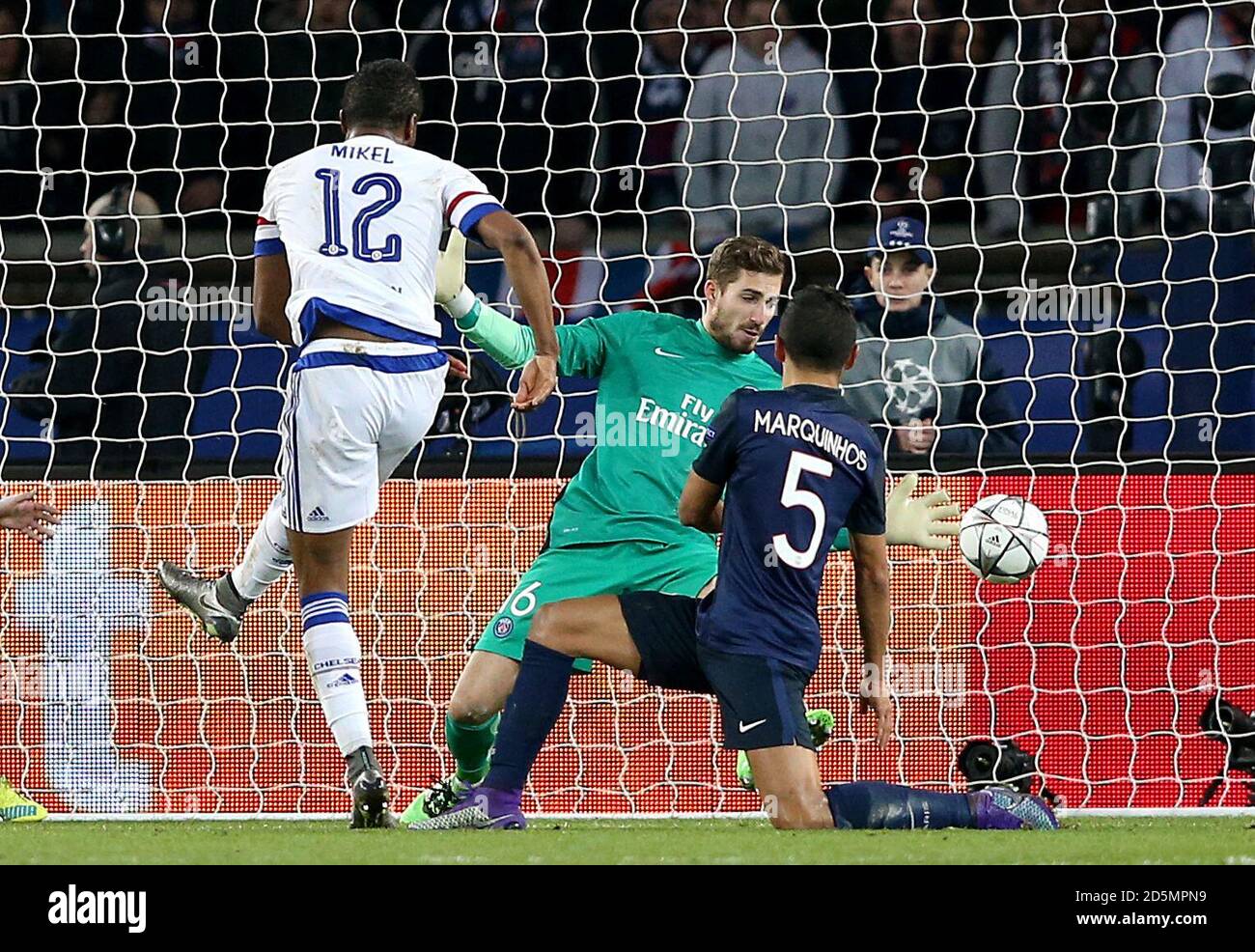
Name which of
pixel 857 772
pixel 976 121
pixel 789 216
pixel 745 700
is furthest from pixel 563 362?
pixel 976 121

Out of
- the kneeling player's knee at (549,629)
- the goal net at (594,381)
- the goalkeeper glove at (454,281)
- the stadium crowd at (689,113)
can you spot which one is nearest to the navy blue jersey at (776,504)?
the kneeling player's knee at (549,629)

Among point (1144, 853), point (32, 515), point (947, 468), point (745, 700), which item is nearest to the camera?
point (1144, 853)

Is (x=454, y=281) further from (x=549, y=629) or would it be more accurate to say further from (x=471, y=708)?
(x=471, y=708)

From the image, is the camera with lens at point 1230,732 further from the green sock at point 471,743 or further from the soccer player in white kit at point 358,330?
the soccer player in white kit at point 358,330

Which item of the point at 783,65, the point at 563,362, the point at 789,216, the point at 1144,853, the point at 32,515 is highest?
the point at 783,65

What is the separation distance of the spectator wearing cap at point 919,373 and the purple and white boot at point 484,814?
2866 mm

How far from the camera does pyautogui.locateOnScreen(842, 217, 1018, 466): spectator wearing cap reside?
7715mm

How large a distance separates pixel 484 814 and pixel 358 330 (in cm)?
124

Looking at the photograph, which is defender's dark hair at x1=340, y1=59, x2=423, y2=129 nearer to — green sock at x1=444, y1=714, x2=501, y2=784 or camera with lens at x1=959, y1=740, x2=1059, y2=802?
green sock at x1=444, y1=714, x2=501, y2=784

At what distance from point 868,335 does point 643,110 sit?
1754 millimetres

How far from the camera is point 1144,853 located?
14.5 feet

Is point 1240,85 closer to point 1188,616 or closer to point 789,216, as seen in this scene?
point 789,216

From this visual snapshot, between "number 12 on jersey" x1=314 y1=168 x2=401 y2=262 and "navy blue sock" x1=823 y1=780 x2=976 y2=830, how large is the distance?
172 cm

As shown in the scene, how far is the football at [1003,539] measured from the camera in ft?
20.2
